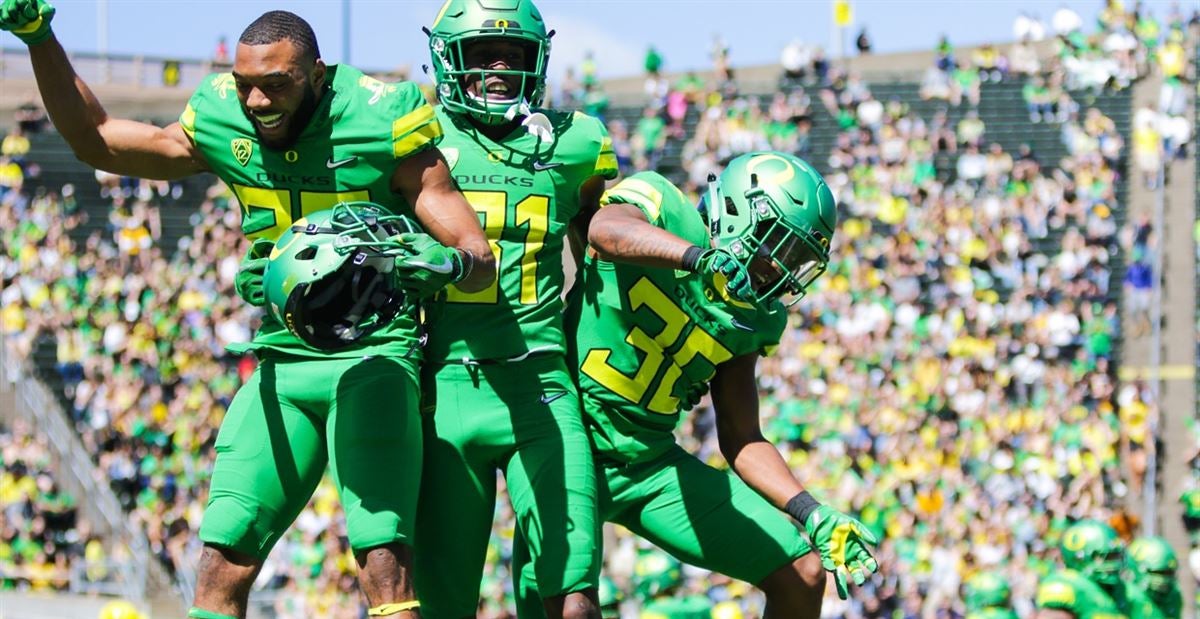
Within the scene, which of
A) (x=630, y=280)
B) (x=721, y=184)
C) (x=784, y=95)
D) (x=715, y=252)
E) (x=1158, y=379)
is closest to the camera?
(x=715, y=252)

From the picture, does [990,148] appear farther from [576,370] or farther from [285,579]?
[576,370]

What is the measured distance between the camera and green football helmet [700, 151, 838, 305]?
5379 mm

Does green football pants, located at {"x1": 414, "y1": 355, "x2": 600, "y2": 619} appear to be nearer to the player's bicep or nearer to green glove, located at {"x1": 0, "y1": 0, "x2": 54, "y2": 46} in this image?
the player's bicep

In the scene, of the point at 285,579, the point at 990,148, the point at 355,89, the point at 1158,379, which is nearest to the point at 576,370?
the point at 355,89

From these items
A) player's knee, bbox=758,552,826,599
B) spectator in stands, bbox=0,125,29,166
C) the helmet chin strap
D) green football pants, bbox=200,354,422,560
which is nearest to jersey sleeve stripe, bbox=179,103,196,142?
green football pants, bbox=200,354,422,560

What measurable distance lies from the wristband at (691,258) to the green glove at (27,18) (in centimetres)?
193

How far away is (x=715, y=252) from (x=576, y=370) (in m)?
1.09

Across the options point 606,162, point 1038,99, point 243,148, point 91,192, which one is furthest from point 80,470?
point 243,148

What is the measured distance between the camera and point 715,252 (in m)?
5.17

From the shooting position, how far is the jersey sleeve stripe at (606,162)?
584cm

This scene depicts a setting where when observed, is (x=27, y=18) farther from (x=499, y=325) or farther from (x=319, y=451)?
(x=499, y=325)

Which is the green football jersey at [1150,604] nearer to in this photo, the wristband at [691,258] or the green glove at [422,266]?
the wristband at [691,258]

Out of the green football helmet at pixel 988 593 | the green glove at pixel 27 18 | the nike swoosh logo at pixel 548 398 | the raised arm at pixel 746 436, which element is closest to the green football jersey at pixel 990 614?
the green football helmet at pixel 988 593

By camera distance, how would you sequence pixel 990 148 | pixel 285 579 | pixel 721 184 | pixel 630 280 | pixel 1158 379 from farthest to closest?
1. pixel 990 148
2. pixel 1158 379
3. pixel 285 579
4. pixel 630 280
5. pixel 721 184
